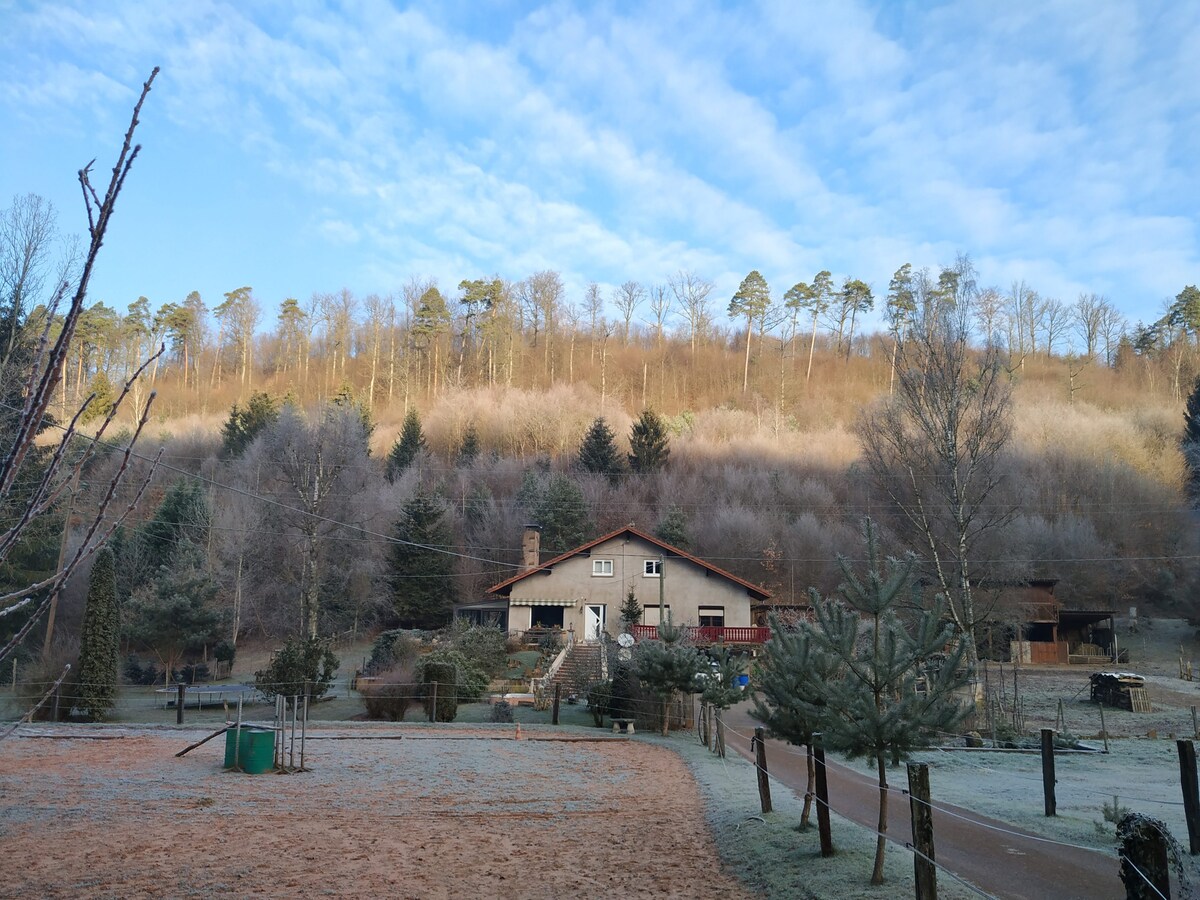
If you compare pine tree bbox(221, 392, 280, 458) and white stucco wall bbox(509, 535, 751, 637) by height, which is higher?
pine tree bbox(221, 392, 280, 458)

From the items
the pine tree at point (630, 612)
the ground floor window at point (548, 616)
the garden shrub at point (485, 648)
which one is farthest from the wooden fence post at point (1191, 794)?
the ground floor window at point (548, 616)

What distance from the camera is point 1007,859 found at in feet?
28.6

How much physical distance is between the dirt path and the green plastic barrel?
31.0 ft

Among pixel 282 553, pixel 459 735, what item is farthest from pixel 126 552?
pixel 459 735

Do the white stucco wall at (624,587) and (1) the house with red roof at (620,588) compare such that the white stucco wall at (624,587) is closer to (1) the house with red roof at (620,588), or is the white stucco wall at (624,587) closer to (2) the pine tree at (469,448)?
(1) the house with red roof at (620,588)

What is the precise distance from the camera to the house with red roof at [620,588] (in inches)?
1743

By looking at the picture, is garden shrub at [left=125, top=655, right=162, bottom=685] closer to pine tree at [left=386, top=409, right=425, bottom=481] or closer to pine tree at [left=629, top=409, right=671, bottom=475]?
pine tree at [left=386, top=409, right=425, bottom=481]

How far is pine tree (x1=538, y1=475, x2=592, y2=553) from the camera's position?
53969 mm

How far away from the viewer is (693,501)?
60.3 meters

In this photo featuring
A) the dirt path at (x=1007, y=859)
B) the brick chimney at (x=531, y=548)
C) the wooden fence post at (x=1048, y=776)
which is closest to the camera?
the dirt path at (x=1007, y=859)

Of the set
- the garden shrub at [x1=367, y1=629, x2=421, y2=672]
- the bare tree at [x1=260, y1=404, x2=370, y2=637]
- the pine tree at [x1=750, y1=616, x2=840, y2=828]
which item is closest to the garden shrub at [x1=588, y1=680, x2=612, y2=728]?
the garden shrub at [x1=367, y1=629, x2=421, y2=672]

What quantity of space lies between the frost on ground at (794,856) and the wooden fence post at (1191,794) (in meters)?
2.97

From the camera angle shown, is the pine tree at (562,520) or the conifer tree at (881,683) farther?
the pine tree at (562,520)

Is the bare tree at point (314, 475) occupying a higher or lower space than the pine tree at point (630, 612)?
higher
